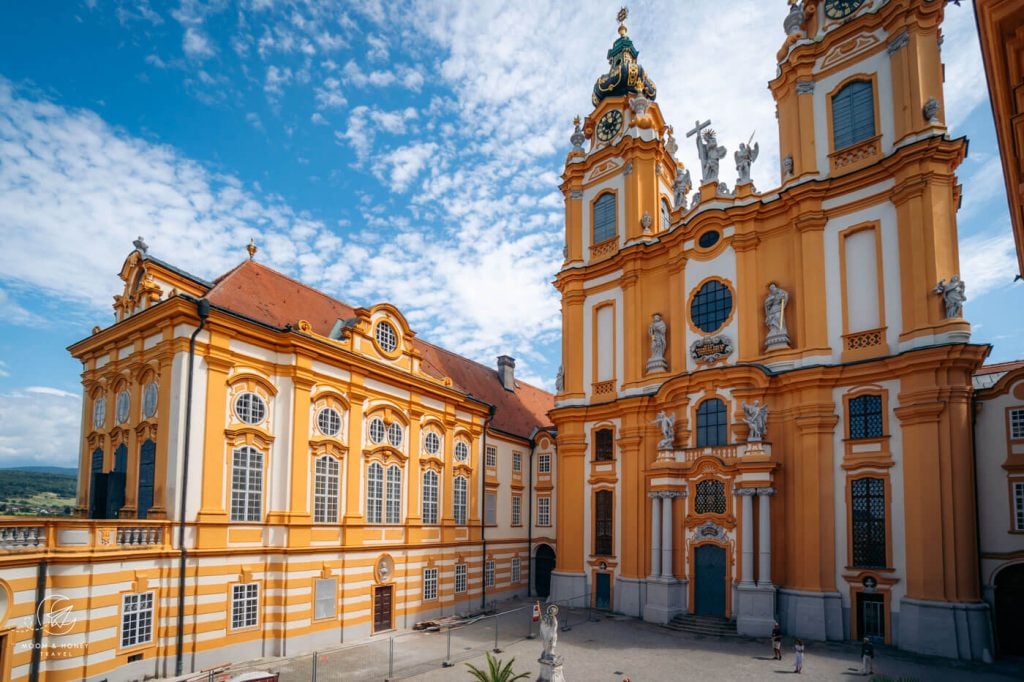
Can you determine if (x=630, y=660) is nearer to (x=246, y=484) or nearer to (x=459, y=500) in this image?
(x=459, y=500)

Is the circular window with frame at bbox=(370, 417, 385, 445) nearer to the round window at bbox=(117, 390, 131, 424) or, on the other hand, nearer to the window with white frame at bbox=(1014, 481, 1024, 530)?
the round window at bbox=(117, 390, 131, 424)

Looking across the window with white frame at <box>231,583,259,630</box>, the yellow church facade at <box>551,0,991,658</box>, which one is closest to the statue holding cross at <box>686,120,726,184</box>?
the yellow church facade at <box>551,0,991,658</box>

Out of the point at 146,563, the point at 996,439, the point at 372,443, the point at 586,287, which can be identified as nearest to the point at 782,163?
the point at 586,287

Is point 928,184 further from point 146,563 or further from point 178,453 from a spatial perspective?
point 146,563

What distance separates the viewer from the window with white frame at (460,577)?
3138 cm

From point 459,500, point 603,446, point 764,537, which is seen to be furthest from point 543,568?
point 764,537

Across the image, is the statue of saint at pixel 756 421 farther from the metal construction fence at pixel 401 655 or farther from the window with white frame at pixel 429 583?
the window with white frame at pixel 429 583

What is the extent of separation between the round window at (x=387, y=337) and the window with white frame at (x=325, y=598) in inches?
375

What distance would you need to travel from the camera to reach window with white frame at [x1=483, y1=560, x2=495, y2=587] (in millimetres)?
33562

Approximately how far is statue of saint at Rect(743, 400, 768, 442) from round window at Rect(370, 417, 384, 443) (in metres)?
15.1

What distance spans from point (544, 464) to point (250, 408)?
19742 millimetres

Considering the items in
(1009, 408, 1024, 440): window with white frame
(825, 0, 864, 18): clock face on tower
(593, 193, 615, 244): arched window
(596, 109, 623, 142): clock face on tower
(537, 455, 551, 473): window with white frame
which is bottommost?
(537, 455, 551, 473): window with white frame

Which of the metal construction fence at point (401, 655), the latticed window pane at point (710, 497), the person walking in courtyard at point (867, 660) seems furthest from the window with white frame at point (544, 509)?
the person walking in courtyard at point (867, 660)

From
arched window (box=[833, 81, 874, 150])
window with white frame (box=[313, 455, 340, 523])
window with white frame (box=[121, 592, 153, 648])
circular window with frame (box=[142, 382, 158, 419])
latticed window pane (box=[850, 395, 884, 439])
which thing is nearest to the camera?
window with white frame (box=[121, 592, 153, 648])
